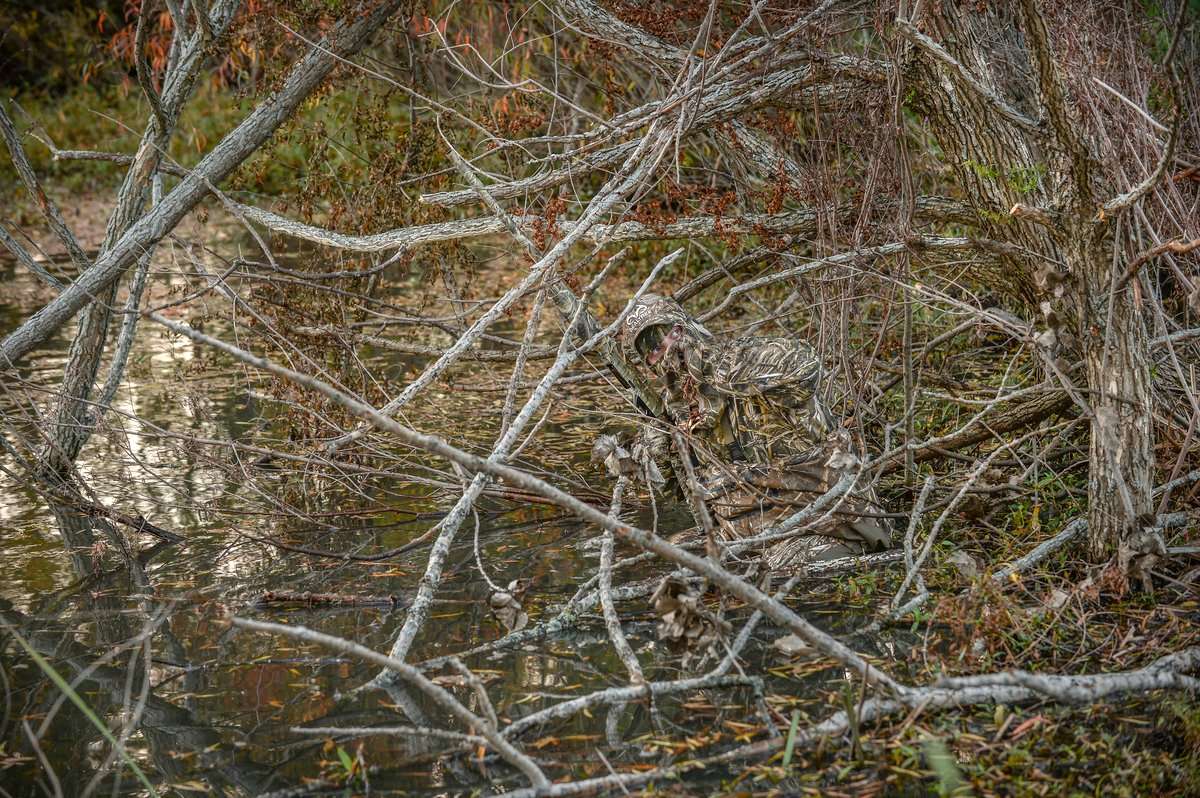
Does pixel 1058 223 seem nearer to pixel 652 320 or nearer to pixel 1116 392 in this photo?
pixel 1116 392

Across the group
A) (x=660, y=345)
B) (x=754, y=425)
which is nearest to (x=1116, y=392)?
(x=754, y=425)

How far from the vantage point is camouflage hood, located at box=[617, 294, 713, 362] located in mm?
5016

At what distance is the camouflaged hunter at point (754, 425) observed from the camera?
491cm

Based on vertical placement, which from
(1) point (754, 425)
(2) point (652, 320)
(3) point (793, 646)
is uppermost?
(2) point (652, 320)

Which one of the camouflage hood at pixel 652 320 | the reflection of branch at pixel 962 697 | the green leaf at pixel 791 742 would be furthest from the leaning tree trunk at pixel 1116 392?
the green leaf at pixel 791 742

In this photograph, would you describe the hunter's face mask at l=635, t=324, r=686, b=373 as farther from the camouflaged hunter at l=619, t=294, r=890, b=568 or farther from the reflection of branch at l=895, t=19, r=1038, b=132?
the reflection of branch at l=895, t=19, r=1038, b=132

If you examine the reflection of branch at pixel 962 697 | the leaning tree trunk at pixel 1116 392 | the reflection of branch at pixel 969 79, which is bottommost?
the reflection of branch at pixel 962 697

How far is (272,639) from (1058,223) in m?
3.27

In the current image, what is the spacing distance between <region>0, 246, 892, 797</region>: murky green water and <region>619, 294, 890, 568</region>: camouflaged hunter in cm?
47

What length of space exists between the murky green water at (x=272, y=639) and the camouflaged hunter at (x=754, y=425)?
1.54 feet

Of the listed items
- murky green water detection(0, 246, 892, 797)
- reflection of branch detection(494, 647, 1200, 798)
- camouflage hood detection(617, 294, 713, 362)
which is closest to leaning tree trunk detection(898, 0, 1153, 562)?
reflection of branch detection(494, 647, 1200, 798)

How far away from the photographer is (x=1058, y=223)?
443cm

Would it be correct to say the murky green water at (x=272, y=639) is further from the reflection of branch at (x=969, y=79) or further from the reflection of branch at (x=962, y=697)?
the reflection of branch at (x=969, y=79)

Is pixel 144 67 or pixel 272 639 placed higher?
pixel 144 67
